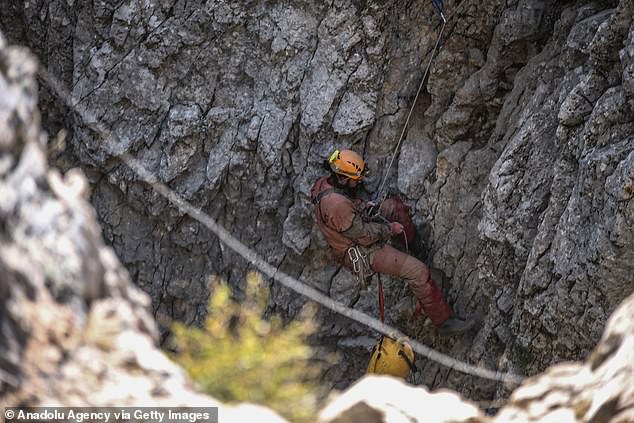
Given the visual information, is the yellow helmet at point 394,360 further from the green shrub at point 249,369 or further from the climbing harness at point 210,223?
the green shrub at point 249,369

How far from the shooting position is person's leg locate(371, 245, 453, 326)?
29.7 feet

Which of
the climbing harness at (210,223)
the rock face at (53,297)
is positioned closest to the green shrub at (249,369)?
the rock face at (53,297)

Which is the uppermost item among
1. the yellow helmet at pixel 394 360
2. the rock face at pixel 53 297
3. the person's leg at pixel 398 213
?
the person's leg at pixel 398 213

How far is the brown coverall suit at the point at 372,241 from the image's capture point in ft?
29.1

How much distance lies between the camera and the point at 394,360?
8.84m

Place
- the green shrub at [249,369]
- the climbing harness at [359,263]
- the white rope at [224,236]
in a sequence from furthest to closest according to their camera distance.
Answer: the white rope at [224,236] → the climbing harness at [359,263] → the green shrub at [249,369]

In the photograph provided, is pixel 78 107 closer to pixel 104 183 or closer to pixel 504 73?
pixel 104 183

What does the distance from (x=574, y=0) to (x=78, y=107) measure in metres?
6.59

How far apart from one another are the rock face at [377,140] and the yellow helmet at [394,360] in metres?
0.64

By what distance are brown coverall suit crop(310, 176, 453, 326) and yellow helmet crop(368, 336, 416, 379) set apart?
0.49 m

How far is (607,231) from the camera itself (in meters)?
6.67

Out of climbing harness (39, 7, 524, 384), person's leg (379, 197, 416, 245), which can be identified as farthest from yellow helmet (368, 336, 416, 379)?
person's leg (379, 197, 416, 245)

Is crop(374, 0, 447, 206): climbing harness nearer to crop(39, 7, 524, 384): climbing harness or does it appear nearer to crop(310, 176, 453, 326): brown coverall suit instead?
crop(310, 176, 453, 326): brown coverall suit

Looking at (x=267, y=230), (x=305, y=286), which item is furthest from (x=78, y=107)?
(x=305, y=286)
